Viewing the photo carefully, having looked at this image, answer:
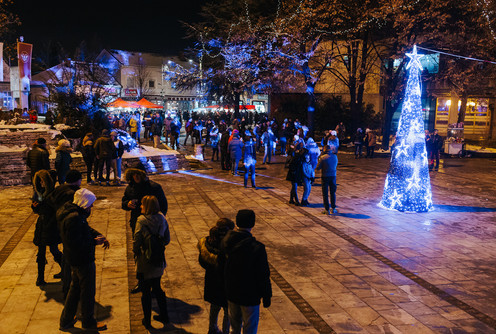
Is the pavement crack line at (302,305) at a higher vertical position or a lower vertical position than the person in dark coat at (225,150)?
lower

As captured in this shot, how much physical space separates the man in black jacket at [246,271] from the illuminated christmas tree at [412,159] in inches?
297

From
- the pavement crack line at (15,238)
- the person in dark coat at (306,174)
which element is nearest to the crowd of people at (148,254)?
the pavement crack line at (15,238)

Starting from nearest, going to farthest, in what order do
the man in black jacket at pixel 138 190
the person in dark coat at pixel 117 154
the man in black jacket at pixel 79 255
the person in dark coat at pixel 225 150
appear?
the man in black jacket at pixel 79 255 < the man in black jacket at pixel 138 190 < the person in dark coat at pixel 117 154 < the person in dark coat at pixel 225 150

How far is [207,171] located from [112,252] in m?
9.26

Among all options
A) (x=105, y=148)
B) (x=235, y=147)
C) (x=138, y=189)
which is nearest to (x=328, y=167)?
(x=235, y=147)

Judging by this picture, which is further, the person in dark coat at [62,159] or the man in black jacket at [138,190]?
the person in dark coat at [62,159]

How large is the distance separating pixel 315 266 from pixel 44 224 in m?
4.11

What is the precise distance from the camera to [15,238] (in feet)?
26.1

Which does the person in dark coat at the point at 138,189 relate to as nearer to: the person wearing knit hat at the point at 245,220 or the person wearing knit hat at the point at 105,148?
the person wearing knit hat at the point at 245,220

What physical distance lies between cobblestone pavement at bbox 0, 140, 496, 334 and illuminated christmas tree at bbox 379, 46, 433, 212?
1.53 ft

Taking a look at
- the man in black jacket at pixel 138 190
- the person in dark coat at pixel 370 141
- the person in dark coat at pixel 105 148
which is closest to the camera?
the man in black jacket at pixel 138 190

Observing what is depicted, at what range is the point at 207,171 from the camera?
16.4m

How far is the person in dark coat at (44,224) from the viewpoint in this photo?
5.47 meters

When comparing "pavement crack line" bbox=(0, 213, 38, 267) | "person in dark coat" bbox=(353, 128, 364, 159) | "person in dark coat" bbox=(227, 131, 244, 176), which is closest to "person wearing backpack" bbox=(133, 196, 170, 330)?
"pavement crack line" bbox=(0, 213, 38, 267)
